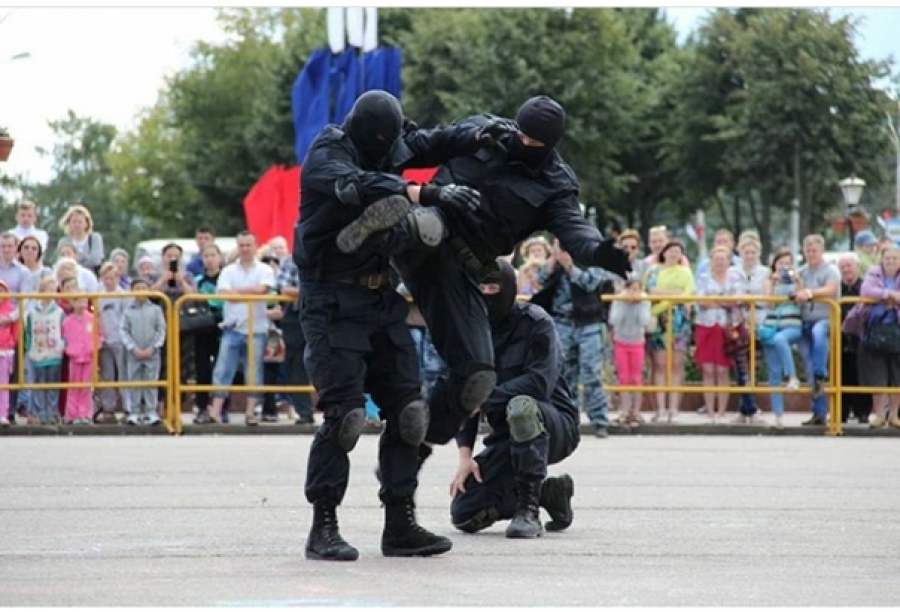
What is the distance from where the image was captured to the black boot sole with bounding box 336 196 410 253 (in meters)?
8.36

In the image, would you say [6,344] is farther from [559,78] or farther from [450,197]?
[559,78]

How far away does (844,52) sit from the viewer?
39.1 metres

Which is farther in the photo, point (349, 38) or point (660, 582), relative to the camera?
point (349, 38)

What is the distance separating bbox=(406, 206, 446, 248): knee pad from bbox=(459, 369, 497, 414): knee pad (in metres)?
0.85

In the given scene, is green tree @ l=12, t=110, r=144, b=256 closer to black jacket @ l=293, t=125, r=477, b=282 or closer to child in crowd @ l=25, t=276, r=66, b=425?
child in crowd @ l=25, t=276, r=66, b=425

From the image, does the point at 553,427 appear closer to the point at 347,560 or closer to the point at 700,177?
the point at 347,560

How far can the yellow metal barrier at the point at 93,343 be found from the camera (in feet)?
60.4

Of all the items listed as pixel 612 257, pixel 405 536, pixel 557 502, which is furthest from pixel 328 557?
pixel 557 502

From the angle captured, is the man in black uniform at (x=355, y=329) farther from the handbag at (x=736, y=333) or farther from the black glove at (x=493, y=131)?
the handbag at (x=736, y=333)

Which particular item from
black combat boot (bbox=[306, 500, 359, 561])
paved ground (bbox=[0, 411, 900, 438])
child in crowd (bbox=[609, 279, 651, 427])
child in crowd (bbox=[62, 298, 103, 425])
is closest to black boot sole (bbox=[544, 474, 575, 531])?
black combat boot (bbox=[306, 500, 359, 561])

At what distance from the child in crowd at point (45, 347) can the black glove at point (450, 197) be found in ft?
34.6

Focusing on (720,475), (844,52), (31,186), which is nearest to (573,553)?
(720,475)

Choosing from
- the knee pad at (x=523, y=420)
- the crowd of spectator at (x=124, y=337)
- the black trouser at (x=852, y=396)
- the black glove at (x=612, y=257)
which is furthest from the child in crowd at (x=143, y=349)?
the black glove at (x=612, y=257)

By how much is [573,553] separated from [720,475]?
5003mm
